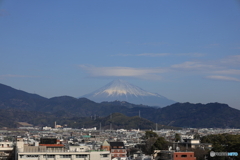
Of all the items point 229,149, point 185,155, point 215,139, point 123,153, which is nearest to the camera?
point 185,155

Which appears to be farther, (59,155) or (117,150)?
(117,150)

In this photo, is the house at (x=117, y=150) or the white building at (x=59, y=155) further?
the house at (x=117, y=150)

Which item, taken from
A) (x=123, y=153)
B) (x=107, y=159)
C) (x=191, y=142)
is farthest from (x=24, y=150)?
(x=191, y=142)

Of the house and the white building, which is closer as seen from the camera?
Answer: the white building

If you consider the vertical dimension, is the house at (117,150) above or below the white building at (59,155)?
above

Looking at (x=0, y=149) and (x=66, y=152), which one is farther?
(x=0, y=149)

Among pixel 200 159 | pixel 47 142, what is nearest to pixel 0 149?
pixel 47 142

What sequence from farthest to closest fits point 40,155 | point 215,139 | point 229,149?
point 215,139
point 229,149
point 40,155

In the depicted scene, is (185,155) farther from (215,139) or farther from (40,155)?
(215,139)

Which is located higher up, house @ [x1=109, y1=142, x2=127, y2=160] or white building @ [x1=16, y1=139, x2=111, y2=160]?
house @ [x1=109, y1=142, x2=127, y2=160]
